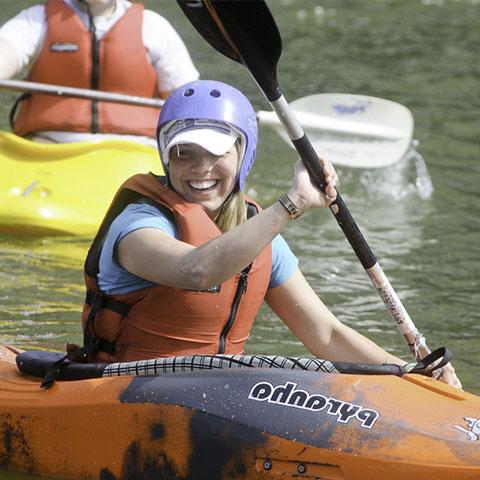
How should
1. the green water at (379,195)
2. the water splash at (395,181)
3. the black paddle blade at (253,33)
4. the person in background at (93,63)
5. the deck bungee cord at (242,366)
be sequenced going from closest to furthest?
the deck bungee cord at (242,366), the black paddle blade at (253,33), the green water at (379,195), the person in background at (93,63), the water splash at (395,181)

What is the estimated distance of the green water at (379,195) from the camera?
5594 millimetres

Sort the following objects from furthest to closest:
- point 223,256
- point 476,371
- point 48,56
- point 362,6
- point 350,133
A: point 362,6 < point 350,133 < point 48,56 < point 476,371 < point 223,256

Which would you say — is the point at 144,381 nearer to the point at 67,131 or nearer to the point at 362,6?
the point at 67,131

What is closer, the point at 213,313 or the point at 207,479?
the point at 207,479

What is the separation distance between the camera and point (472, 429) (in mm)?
3326

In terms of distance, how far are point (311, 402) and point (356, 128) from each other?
419 cm

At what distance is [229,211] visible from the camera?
383cm

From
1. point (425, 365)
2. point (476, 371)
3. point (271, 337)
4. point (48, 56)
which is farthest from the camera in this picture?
point (48, 56)

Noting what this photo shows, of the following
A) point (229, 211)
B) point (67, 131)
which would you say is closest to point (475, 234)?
point (67, 131)

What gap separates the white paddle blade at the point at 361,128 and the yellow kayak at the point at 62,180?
1035 millimetres

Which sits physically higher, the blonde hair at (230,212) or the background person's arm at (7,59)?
the blonde hair at (230,212)

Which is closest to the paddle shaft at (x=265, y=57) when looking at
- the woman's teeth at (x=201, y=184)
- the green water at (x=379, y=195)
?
the woman's teeth at (x=201, y=184)

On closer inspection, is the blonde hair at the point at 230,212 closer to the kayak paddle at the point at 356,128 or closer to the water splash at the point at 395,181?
the kayak paddle at the point at 356,128

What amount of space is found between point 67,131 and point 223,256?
3.73 meters
